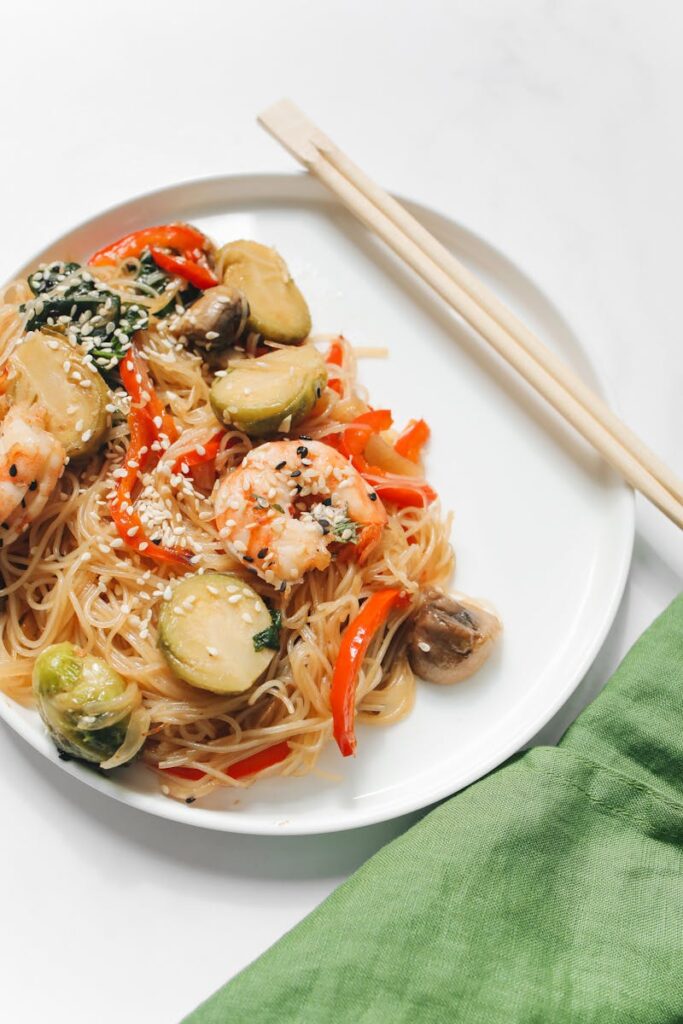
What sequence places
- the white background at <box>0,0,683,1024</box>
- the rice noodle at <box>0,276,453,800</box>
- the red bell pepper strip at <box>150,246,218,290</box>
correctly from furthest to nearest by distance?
the white background at <box>0,0,683,1024</box>
the red bell pepper strip at <box>150,246,218,290</box>
the rice noodle at <box>0,276,453,800</box>

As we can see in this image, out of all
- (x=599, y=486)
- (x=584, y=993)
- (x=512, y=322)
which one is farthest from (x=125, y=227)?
(x=584, y=993)

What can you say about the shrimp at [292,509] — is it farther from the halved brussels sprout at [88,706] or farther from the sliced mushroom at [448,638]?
the halved brussels sprout at [88,706]


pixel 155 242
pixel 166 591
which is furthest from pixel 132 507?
pixel 155 242

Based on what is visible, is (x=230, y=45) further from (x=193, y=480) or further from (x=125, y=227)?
(x=193, y=480)

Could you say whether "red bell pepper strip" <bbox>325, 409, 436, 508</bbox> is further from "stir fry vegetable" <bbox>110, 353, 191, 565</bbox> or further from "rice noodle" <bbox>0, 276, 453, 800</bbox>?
"stir fry vegetable" <bbox>110, 353, 191, 565</bbox>

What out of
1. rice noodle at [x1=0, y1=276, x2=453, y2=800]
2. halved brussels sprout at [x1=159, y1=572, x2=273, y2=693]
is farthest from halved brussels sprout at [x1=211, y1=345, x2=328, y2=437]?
halved brussels sprout at [x1=159, y1=572, x2=273, y2=693]

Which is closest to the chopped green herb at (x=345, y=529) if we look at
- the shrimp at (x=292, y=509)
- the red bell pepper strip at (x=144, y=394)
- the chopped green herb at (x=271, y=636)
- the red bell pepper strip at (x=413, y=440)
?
the shrimp at (x=292, y=509)

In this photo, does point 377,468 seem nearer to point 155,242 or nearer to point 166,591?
point 166,591
